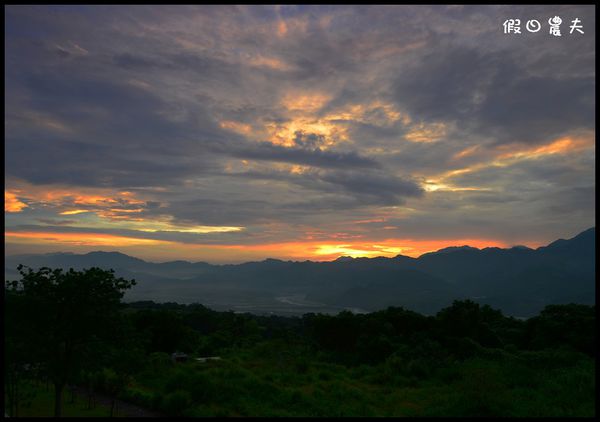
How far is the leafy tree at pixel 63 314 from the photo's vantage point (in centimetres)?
1817

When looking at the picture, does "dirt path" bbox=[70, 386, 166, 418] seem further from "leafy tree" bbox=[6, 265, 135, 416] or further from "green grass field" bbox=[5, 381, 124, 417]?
"leafy tree" bbox=[6, 265, 135, 416]

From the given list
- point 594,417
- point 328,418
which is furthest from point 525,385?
point 328,418

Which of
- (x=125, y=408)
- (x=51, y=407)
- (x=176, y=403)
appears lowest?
(x=125, y=408)

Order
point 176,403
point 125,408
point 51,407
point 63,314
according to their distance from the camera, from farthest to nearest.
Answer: point 125,408 < point 51,407 < point 176,403 < point 63,314

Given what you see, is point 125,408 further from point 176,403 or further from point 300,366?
point 300,366

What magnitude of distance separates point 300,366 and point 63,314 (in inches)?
782

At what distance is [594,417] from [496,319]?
120ft

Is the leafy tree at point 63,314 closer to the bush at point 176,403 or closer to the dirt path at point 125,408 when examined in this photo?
the dirt path at point 125,408

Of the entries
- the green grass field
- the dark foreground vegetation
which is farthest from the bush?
the green grass field

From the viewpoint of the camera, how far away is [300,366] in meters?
33.5

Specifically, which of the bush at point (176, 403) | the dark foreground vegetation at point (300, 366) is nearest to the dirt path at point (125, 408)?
the dark foreground vegetation at point (300, 366)

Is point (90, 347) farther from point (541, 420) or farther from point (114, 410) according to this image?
point (541, 420)

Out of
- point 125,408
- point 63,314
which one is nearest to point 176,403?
point 125,408

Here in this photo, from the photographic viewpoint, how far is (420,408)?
22547 mm
